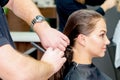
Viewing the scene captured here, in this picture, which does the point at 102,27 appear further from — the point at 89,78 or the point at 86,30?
the point at 89,78

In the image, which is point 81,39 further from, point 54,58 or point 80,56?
point 54,58

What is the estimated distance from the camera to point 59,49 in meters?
1.15

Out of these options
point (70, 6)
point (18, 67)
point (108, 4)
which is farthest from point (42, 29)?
point (108, 4)

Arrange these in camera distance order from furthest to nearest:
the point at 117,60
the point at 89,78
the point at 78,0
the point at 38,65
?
the point at 117,60 → the point at 78,0 → the point at 89,78 → the point at 38,65

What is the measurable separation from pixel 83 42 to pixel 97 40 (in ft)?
0.31

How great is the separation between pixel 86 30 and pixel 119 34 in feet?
3.50

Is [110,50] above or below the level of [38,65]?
below

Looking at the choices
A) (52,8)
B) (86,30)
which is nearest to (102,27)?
(86,30)

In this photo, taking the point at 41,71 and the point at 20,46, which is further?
the point at 20,46

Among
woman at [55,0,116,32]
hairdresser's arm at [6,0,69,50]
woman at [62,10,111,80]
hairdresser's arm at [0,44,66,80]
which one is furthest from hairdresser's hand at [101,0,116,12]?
hairdresser's arm at [0,44,66,80]

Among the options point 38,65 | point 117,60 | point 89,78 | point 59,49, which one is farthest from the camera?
point 117,60

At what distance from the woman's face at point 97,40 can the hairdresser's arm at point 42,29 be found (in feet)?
2.16

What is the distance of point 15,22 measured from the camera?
370cm

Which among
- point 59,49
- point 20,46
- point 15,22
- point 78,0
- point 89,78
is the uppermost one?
point 59,49
